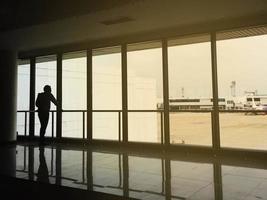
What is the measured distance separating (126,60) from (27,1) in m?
3.15

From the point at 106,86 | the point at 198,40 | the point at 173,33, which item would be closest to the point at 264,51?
the point at 198,40

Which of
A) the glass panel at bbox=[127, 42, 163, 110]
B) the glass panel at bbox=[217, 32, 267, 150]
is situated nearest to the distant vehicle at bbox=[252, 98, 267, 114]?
the glass panel at bbox=[217, 32, 267, 150]

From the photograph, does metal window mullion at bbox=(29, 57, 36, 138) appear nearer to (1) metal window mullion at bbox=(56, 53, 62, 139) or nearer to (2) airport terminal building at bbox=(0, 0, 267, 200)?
(2) airport terminal building at bbox=(0, 0, 267, 200)

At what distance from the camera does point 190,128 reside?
21.8 feet

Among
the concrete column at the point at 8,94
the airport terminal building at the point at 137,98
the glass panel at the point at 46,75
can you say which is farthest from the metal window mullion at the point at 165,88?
the concrete column at the point at 8,94

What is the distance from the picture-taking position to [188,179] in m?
4.31

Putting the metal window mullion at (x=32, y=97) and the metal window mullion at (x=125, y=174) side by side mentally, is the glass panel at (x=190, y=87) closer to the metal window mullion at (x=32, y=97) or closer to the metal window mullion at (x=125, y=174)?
the metal window mullion at (x=125, y=174)

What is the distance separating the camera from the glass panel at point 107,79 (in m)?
7.68

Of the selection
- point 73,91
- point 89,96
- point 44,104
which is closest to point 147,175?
point 89,96

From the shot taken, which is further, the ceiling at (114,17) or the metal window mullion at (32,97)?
the metal window mullion at (32,97)

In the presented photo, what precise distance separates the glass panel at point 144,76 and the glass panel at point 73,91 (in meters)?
1.43

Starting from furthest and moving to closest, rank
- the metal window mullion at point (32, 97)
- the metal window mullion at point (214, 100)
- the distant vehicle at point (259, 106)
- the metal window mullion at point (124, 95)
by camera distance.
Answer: the metal window mullion at point (32, 97) < the metal window mullion at point (124, 95) < the metal window mullion at point (214, 100) < the distant vehicle at point (259, 106)

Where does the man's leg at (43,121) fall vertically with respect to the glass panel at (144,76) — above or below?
below

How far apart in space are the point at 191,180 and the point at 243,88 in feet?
9.33
